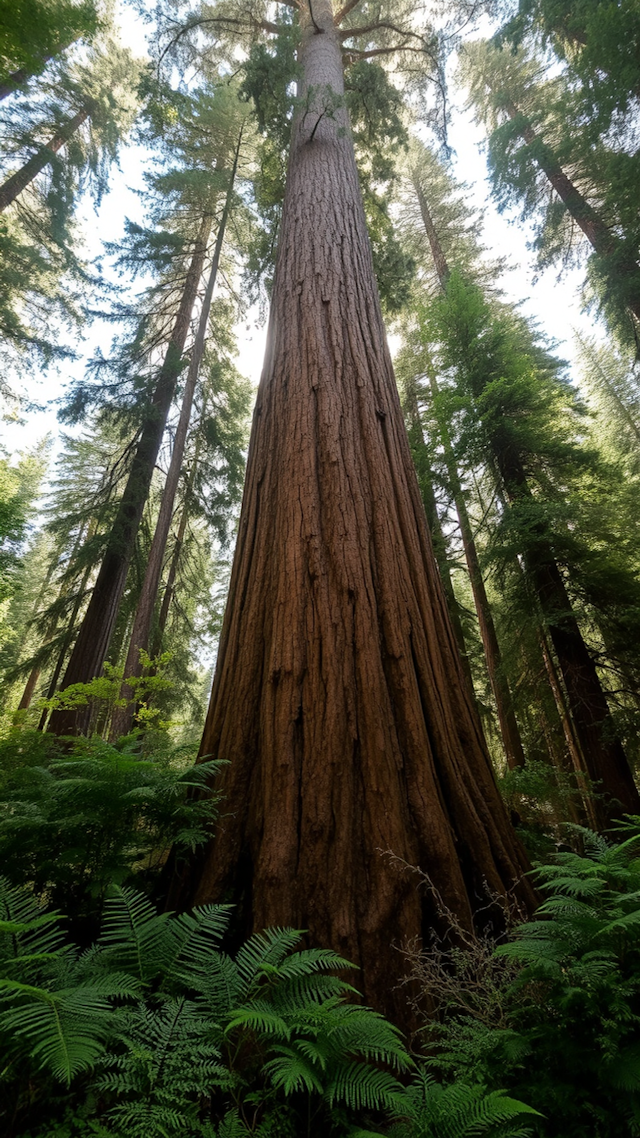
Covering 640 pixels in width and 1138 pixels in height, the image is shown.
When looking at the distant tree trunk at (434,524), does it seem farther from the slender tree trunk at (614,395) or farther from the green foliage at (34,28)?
the slender tree trunk at (614,395)

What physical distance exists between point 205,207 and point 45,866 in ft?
44.1

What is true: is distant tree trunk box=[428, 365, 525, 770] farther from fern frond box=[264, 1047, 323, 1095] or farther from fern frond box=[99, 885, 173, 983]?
fern frond box=[264, 1047, 323, 1095]

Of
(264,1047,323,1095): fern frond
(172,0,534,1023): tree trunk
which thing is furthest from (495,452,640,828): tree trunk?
(264,1047,323,1095): fern frond

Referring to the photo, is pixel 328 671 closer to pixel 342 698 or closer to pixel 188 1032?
pixel 342 698

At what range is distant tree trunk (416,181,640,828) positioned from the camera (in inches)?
221

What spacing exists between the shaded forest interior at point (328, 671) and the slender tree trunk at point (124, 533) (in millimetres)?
59

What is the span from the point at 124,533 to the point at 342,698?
7.70 meters

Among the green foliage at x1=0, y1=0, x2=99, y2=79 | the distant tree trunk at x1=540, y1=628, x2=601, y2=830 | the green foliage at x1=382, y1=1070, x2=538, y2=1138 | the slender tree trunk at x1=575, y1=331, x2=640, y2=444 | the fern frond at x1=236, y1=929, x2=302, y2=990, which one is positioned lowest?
the green foliage at x1=382, y1=1070, x2=538, y2=1138

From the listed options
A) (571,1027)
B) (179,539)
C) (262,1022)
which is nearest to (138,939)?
(262,1022)

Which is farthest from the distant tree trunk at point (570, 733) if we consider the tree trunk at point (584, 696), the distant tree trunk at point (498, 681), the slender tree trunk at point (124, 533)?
the slender tree trunk at point (124, 533)

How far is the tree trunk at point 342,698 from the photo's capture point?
194cm

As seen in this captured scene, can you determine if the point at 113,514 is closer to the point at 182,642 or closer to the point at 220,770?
the point at 182,642

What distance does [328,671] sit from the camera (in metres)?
2.33

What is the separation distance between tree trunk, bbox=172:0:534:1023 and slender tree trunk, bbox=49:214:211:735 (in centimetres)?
587
